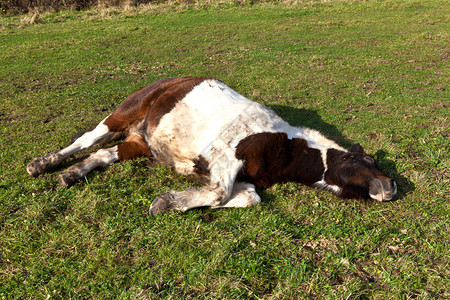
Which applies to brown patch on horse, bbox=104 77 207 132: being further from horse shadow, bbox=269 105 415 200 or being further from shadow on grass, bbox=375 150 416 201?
shadow on grass, bbox=375 150 416 201

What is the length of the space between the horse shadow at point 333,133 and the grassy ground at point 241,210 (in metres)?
0.03

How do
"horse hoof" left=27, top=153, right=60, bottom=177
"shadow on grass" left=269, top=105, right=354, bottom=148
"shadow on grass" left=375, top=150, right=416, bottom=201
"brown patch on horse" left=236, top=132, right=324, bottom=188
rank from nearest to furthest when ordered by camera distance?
"brown patch on horse" left=236, top=132, right=324, bottom=188
"shadow on grass" left=375, top=150, right=416, bottom=201
"horse hoof" left=27, top=153, right=60, bottom=177
"shadow on grass" left=269, top=105, right=354, bottom=148

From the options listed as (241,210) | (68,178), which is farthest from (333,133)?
(68,178)

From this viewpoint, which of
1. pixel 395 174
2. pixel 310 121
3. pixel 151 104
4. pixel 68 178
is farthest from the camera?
pixel 310 121

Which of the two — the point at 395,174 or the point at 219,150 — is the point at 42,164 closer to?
the point at 219,150

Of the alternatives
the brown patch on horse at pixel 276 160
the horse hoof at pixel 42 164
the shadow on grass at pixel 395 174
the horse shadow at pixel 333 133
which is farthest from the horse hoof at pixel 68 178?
the shadow on grass at pixel 395 174

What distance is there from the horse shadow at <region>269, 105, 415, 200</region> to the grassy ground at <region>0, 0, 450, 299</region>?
0.03 meters

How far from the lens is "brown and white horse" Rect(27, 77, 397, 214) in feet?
13.3

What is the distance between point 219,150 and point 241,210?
2.70 ft

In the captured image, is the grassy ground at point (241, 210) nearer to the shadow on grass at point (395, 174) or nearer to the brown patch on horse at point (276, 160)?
the shadow on grass at point (395, 174)

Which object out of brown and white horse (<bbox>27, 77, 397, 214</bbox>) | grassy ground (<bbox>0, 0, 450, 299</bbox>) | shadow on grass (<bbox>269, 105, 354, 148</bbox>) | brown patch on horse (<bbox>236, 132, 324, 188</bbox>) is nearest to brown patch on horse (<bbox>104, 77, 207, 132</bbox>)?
brown and white horse (<bbox>27, 77, 397, 214</bbox>)

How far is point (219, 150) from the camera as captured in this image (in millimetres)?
4312

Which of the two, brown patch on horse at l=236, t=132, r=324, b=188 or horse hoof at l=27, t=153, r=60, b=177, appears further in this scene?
horse hoof at l=27, t=153, r=60, b=177

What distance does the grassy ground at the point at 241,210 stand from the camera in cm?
299
